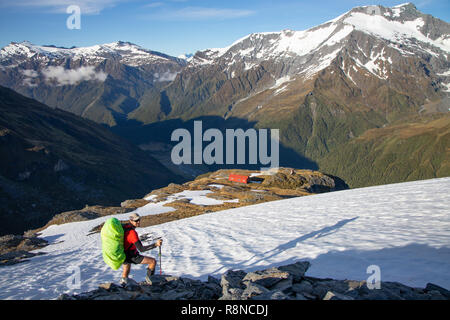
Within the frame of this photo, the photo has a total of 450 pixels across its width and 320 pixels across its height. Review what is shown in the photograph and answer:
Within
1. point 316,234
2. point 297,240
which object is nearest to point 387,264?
point 297,240

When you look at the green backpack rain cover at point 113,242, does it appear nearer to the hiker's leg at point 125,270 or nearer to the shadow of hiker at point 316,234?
the hiker's leg at point 125,270

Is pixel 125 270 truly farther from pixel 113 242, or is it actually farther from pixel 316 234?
pixel 316 234

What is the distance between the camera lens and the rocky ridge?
27.1ft

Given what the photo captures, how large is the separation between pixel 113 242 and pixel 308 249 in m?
9.77

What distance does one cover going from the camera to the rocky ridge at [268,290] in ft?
27.1

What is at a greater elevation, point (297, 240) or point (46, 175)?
point (297, 240)

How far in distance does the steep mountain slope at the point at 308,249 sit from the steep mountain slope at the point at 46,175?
10226 centimetres

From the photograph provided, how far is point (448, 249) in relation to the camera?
1314 cm

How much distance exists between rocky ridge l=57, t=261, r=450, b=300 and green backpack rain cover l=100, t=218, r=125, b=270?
4.38 ft

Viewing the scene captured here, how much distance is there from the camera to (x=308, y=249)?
51.9 ft

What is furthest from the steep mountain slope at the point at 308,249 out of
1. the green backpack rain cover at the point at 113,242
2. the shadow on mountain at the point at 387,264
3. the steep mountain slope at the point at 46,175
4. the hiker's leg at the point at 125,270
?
the steep mountain slope at the point at 46,175

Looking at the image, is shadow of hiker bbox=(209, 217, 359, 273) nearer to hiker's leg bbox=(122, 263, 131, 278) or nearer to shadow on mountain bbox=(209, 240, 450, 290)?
shadow on mountain bbox=(209, 240, 450, 290)

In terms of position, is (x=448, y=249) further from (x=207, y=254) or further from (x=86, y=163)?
(x=86, y=163)

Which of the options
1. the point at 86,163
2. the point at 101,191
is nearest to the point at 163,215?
the point at 101,191
